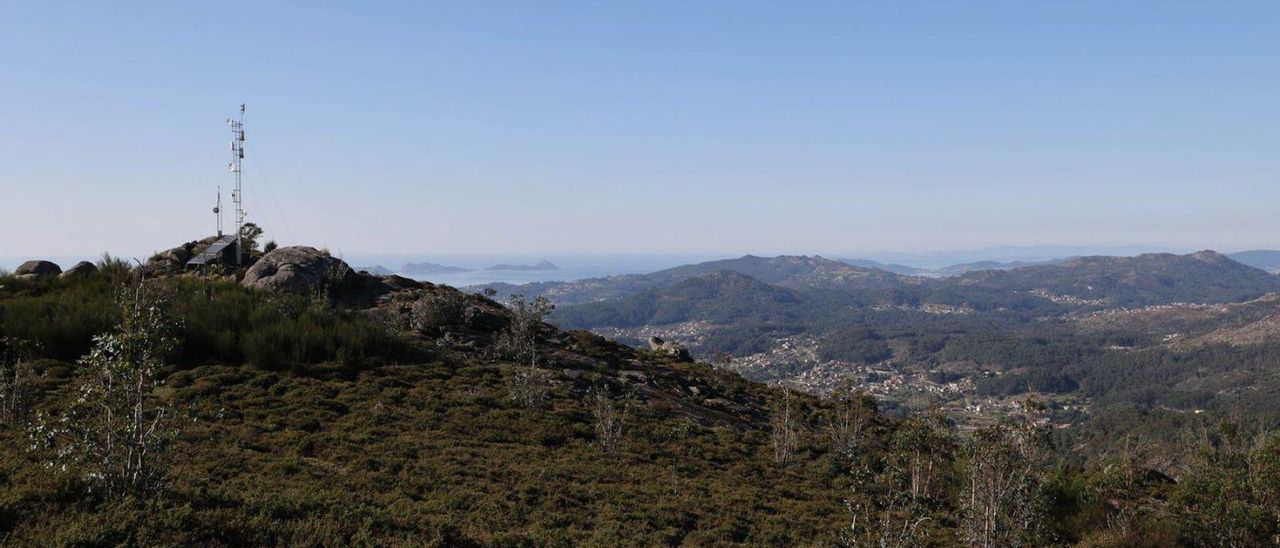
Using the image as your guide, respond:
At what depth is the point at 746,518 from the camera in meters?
11.4

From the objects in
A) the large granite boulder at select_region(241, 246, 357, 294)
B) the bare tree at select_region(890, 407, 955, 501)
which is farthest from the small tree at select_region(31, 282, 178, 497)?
the large granite boulder at select_region(241, 246, 357, 294)

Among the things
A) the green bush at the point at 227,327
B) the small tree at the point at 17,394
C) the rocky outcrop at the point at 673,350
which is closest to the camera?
the small tree at the point at 17,394

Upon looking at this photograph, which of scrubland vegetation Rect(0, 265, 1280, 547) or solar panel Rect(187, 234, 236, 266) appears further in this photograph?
solar panel Rect(187, 234, 236, 266)

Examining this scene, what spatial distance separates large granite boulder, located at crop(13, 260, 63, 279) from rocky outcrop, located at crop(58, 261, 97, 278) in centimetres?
70

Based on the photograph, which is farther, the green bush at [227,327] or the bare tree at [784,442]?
the green bush at [227,327]

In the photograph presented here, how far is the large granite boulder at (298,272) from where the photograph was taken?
24.8 metres

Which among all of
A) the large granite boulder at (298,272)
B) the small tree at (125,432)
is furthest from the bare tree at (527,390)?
the large granite boulder at (298,272)

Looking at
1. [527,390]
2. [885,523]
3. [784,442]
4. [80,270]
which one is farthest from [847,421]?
[80,270]

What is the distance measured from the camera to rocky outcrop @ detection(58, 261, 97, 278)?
82.2 ft

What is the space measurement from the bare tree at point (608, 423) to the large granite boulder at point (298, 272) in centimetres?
1313

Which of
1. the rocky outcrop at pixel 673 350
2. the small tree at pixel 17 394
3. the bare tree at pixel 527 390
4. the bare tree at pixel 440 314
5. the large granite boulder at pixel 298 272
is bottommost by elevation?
the rocky outcrop at pixel 673 350

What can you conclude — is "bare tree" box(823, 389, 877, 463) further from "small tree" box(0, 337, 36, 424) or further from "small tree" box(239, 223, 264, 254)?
"small tree" box(239, 223, 264, 254)

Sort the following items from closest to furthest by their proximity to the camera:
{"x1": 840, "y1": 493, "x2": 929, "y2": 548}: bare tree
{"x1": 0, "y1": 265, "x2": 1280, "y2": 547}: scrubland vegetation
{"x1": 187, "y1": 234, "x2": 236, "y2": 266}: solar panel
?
{"x1": 840, "y1": 493, "x2": 929, "y2": 548}: bare tree, {"x1": 0, "y1": 265, "x2": 1280, "y2": 547}: scrubland vegetation, {"x1": 187, "y1": 234, "x2": 236, "y2": 266}: solar panel

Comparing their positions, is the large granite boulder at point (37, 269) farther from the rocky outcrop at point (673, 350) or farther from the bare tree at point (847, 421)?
the bare tree at point (847, 421)
